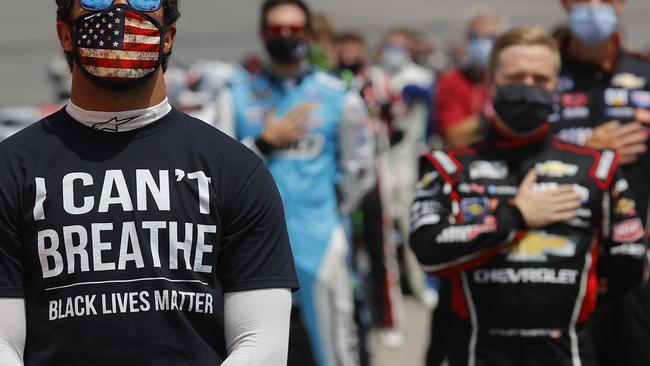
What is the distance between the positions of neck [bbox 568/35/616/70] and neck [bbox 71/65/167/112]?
10.1 ft

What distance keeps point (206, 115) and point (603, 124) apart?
87.3 inches

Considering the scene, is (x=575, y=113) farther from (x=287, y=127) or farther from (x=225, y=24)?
(x=225, y=24)

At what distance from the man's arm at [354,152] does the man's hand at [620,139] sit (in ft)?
5.48

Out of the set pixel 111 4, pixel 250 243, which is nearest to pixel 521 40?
pixel 250 243

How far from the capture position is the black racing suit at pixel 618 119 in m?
5.25

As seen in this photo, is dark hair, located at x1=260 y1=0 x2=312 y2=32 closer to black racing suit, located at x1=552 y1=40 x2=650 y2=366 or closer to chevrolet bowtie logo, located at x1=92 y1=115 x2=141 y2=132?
black racing suit, located at x1=552 y1=40 x2=650 y2=366

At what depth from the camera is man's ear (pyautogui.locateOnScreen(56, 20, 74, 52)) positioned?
2818 mm

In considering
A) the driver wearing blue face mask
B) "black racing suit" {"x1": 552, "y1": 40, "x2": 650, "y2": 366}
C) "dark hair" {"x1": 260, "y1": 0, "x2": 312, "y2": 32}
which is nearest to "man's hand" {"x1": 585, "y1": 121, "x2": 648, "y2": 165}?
the driver wearing blue face mask

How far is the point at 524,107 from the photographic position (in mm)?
4398

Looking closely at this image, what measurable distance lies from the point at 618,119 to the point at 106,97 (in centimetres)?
309

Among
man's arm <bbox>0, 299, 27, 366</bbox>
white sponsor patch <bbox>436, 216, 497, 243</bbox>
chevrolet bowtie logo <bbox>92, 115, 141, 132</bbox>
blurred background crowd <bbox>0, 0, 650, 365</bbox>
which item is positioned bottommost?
blurred background crowd <bbox>0, 0, 650, 365</bbox>

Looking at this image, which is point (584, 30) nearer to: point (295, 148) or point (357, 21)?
point (295, 148)

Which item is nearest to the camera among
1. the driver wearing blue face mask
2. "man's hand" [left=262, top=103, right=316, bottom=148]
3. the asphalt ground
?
the driver wearing blue face mask

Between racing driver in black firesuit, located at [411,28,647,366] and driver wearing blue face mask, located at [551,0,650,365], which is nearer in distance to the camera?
racing driver in black firesuit, located at [411,28,647,366]
